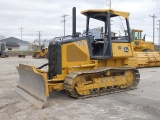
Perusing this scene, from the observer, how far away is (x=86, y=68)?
840 centimetres

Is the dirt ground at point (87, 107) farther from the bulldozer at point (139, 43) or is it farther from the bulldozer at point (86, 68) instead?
the bulldozer at point (139, 43)

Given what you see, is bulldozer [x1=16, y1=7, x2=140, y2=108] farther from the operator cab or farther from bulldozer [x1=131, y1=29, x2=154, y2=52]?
bulldozer [x1=131, y1=29, x2=154, y2=52]

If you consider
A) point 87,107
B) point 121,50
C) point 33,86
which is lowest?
point 87,107

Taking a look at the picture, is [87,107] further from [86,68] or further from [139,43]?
[139,43]

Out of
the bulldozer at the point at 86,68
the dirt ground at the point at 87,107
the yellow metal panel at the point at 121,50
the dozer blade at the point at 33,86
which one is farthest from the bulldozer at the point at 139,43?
the dozer blade at the point at 33,86

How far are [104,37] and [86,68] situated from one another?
1.21 metres

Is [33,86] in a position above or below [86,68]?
below

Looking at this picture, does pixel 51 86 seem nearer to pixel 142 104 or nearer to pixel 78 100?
pixel 78 100

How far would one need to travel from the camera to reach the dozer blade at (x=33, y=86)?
697 cm

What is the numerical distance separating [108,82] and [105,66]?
2.34ft

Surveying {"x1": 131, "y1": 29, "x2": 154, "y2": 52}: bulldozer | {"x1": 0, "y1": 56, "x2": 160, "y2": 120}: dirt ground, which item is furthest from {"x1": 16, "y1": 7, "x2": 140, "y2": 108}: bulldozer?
{"x1": 131, "y1": 29, "x2": 154, "y2": 52}: bulldozer

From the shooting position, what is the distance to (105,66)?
8.94 meters

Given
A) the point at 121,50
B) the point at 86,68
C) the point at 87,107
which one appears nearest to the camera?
the point at 87,107

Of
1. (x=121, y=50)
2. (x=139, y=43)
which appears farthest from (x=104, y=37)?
(x=139, y=43)
